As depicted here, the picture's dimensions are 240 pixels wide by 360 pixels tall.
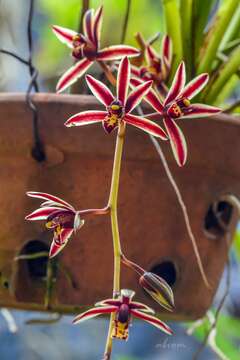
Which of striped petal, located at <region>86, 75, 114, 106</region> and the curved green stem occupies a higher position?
striped petal, located at <region>86, 75, 114, 106</region>

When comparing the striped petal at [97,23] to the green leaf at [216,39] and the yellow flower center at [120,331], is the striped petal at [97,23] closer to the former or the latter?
the green leaf at [216,39]

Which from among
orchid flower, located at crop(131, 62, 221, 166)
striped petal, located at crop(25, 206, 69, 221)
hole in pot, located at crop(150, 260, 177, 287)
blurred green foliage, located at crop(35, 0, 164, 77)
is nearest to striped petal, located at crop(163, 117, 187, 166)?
orchid flower, located at crop(131, 62, 221, 166)

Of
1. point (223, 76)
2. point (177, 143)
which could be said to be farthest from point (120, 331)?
point (223, 76)

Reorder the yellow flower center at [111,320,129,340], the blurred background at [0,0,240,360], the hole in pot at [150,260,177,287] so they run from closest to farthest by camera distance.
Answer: the yellow flower center at [111,320,129,340], the hole in pot at [150,260,177,287], the blurred background at [0,0,240,360]

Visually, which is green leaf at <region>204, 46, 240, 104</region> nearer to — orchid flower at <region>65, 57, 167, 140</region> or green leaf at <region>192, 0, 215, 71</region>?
green leaf at <region>192, 0, 215, 71</region>

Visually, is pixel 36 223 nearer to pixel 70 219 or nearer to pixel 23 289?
pixel 23 289

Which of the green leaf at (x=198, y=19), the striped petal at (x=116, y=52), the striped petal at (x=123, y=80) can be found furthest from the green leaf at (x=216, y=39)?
the striped petal at (x=123, y=80)

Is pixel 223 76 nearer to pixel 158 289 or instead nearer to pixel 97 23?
pixel 97 23
